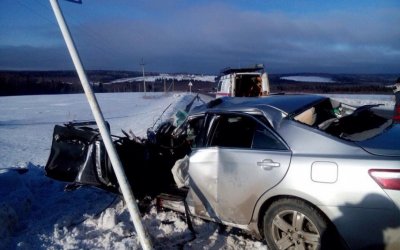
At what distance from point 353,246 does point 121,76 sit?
110m

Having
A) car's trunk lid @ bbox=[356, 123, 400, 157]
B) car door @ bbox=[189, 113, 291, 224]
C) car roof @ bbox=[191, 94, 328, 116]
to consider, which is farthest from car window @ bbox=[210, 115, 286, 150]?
car's trunk lid @ bbox=[356, 123, 400, 157]

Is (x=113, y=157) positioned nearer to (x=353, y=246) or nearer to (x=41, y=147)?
(x=353, y=246)

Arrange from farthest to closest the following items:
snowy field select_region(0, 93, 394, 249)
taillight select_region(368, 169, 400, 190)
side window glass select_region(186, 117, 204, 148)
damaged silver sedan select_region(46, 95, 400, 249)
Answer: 1. side window glass select_region(186, 117, 204, 148)
2. snowy field select_region(0, 93, 394, 249)
3. damaged silver sedan select_region(46, 95, 400, 249)
4. taillight select_region(368, 169, 400, 190)

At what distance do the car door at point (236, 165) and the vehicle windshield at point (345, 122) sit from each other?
480 millimetres

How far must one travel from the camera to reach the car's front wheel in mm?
3180

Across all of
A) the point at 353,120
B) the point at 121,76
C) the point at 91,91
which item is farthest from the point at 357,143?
the point at 121,76

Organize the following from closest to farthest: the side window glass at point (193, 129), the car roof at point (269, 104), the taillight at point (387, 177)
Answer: the taillight at point (387, 177) < the car roof at point (269, 104) < the side window glass at point (193, 129)

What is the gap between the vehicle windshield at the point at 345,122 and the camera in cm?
345

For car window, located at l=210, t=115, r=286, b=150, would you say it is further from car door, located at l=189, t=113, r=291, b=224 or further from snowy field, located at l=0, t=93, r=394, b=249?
snowy field, located at l=0, t=93, r=394, b=249

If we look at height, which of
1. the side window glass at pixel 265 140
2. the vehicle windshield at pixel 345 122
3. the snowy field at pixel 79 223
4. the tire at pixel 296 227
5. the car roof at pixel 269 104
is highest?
the car roof at pixel 269 104

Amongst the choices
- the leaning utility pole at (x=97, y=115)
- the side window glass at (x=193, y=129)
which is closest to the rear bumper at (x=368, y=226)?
the leaning utility pole at (x=97, y=115)

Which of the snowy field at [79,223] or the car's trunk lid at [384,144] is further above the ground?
the car's trunk lid at [384,144]

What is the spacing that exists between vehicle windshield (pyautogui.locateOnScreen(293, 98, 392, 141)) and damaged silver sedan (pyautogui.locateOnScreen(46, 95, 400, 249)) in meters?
0.01

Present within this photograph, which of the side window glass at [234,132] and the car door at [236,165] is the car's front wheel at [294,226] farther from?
the side window glass at [234,132]
